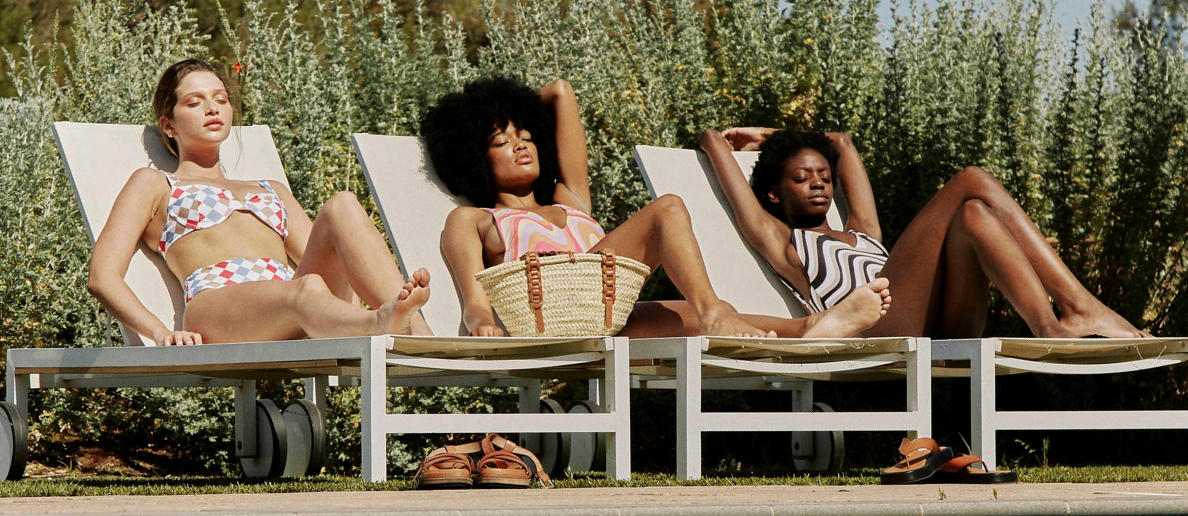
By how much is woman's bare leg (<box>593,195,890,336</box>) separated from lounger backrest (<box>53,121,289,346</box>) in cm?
149

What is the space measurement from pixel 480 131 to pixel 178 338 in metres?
1.67

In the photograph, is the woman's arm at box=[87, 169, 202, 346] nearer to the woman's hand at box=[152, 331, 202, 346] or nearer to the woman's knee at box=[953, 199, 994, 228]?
the woman's hand at box=[152, 331, 202, 346]

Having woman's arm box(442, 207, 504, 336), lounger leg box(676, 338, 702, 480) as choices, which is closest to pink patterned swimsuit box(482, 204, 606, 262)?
woman's arm box(442, 207, 504, 336)

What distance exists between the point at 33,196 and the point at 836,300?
3.45 m

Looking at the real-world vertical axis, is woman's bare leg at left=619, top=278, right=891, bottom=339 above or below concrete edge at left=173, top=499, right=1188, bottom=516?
above

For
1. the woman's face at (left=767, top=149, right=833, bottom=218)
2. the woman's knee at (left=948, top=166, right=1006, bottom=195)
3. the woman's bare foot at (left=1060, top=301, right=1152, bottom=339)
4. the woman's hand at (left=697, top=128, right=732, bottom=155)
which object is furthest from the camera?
the woman's hand at (left=697, top=128, right=732, bottom=155)

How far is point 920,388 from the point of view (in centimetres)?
409

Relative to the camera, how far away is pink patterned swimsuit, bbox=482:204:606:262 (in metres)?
5.02

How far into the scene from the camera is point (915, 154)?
6488 millimetres

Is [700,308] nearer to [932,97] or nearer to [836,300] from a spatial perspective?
[836,300]

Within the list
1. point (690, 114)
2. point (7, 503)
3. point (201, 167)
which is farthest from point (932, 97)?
point (7, 503)

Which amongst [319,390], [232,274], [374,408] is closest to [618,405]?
[374,408]

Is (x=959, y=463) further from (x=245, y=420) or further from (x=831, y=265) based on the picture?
(x=245, y=420)

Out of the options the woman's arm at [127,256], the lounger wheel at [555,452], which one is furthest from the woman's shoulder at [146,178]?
the lounger wheel at [555,452]
